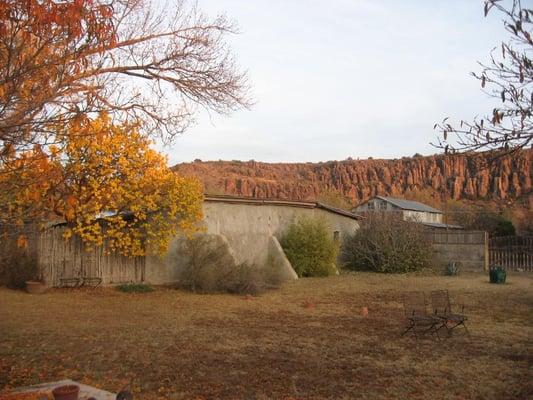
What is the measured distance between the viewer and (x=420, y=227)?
80.9 feet

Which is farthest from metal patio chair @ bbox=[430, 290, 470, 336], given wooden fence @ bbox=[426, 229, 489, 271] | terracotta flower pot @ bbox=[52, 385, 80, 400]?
wooden fence @ bbox=[426, 229, 489, 271]

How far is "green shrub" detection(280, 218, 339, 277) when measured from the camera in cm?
2184

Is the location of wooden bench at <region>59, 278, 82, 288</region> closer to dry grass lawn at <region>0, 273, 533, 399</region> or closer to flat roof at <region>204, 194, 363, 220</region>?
dry grass lawn at <region>0, 273, 533, 399</region>

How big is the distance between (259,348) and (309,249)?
13079 mm

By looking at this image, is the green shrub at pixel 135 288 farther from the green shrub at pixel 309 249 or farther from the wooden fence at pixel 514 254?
the wooden fence at pixel 514 254

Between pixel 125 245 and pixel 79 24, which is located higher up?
pixel 79 24

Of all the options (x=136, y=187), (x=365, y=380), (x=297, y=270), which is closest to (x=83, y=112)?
(x=365, y=380)

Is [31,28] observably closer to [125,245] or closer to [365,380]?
[365,380]

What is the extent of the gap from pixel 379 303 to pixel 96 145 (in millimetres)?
8856

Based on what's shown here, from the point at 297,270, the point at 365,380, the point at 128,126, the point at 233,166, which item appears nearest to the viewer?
the point at 365,380

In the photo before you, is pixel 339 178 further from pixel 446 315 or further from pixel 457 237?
pixel 446 315

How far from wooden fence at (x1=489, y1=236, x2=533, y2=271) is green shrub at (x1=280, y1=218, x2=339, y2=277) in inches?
362

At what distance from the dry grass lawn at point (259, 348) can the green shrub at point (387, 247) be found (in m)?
8.37

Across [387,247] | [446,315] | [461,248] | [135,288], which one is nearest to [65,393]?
[446,315]
